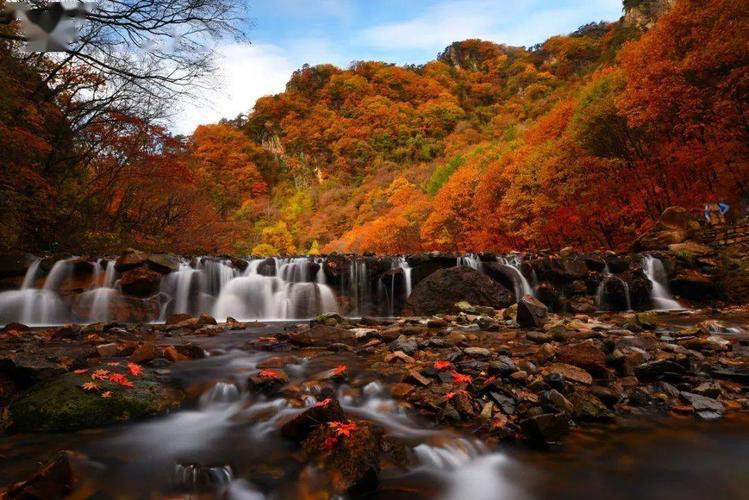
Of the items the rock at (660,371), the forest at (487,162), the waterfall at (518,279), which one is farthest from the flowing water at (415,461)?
the waterfall at (518,279)

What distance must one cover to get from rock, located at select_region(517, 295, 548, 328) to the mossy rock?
641 cm

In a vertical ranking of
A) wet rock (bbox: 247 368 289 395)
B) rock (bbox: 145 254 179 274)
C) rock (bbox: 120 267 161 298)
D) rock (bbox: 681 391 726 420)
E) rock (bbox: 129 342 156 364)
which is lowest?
rock (bbox: 681 391 726 420)

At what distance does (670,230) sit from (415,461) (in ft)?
52.4

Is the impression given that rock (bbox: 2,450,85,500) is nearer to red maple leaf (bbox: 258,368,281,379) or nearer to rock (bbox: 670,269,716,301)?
red maple leaf (bbox: 258,368,281,379)

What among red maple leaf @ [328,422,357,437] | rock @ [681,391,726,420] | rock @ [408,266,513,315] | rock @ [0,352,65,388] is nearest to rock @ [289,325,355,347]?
rock @ [0,352,65,388]

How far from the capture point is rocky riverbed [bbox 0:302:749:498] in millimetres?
2832

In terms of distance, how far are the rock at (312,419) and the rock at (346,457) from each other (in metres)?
0.07

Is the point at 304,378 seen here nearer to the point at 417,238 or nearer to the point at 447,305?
the point at 447,305

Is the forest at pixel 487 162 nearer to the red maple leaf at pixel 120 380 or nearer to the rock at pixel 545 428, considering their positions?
the red maple leaf at pixel 120 380

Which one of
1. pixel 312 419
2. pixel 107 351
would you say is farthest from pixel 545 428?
pixel 107 351

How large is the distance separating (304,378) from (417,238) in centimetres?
2621

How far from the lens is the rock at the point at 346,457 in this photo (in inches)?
104

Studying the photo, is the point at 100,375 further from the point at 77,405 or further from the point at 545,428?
the point at 545,428

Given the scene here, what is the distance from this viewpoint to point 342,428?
3080 mm
